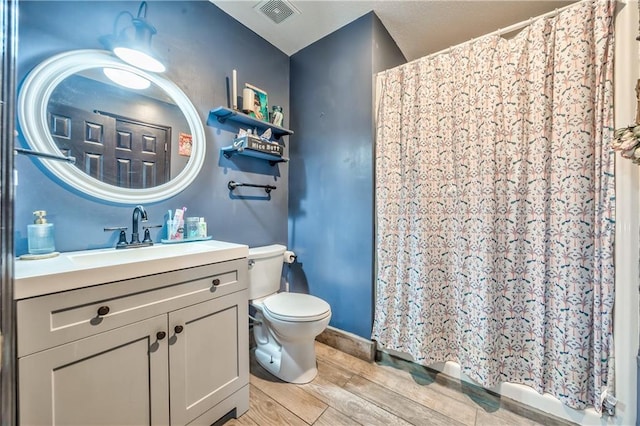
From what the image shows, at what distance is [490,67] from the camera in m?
1.35

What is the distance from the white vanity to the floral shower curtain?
1.02 metres

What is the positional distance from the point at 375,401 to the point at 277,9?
2543 millimetres

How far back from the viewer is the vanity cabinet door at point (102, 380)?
2.39 feet

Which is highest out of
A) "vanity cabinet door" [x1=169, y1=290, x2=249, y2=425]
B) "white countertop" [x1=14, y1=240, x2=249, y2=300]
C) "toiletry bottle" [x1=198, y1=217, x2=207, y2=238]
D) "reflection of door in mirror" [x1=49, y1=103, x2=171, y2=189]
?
"reflection of door in mirror" [x1=49, y1=103, x2=171, y2=189]

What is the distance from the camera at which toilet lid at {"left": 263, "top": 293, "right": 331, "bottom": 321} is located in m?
1.42

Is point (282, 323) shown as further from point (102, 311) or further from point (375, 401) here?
point (102, 311)

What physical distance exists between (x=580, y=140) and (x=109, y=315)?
2.04 m

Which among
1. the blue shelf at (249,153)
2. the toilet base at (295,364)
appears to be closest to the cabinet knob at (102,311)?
the toilet base at (295,364)

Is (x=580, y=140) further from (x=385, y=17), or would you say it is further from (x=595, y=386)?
(x=385, y=17)

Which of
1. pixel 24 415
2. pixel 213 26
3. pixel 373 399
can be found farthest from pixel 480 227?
pixel 213 26

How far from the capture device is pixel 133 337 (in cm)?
91

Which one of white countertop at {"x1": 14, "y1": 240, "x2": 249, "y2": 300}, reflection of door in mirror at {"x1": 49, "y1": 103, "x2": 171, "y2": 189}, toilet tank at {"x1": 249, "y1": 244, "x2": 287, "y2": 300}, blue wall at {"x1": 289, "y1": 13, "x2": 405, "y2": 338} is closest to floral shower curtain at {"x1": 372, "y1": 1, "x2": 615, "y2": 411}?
blue wall at {"x1": 289, "y1": 13, "x2": 405, "y2": 338}

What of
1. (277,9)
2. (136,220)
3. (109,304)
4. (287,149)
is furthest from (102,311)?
(277,9)

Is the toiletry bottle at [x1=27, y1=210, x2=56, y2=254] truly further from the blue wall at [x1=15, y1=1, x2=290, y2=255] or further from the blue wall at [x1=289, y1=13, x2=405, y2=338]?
the blue wall at [x1=289, y1=13, x2=405, y2=338]
